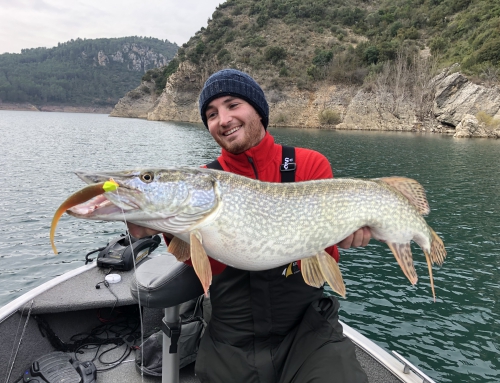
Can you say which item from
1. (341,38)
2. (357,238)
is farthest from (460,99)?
(357,238)

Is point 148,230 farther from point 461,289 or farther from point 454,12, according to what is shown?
point 454,12

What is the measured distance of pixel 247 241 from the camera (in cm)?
216

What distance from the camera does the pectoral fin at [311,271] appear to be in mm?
2246

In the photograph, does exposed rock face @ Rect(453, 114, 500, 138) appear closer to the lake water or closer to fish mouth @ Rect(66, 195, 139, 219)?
the lake water

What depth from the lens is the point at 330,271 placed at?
7.61 feet

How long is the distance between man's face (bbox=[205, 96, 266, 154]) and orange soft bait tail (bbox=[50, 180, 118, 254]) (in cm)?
114

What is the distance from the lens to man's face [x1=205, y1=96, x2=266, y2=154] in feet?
8.97

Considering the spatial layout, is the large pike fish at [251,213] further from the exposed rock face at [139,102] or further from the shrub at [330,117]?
the exposed rock face at [139,102]

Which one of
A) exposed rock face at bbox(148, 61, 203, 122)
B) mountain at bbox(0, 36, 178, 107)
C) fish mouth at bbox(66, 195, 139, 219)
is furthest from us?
mountain at bbox(0, 36, 178, 107)

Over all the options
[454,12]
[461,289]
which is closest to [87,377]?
[461,289]

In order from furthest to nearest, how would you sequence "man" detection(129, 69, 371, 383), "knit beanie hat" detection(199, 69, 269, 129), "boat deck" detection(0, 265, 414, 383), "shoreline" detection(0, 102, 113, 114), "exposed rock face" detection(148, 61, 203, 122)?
"shoreline" detection(0, 102, 113, 114)
"exposed rock face" detection(148, 61, 203, 122)
"boat deck" detection(0, 265, 414, 383)
"knit beanie hat" detection(199, 69, 269, 129)
"man" detection(129, 69, 371, 383)

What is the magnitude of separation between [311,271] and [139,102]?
312 feet

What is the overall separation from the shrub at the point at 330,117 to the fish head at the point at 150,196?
49857 millimetres

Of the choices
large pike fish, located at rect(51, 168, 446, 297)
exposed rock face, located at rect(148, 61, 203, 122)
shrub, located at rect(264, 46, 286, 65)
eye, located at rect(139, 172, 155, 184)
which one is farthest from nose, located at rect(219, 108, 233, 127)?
exposed rock face, located at rect(148, 61, 203, 122)
